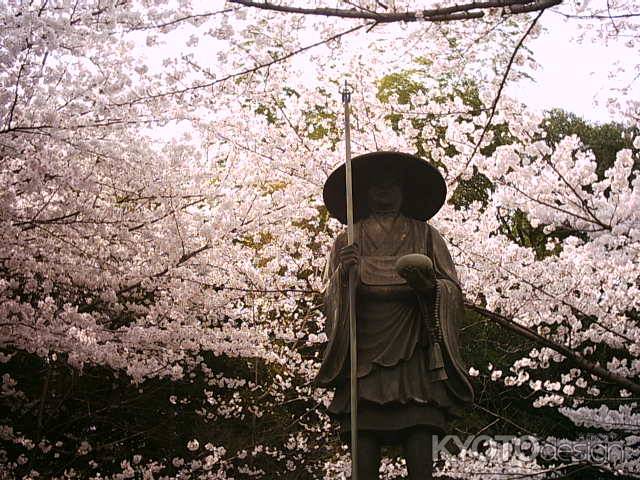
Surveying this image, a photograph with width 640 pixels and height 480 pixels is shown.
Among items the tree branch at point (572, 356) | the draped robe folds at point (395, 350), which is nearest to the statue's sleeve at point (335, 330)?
the draped robe folds at point (395, 350)

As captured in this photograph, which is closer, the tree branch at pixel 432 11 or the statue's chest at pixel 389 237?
the statue's chest at pixel 389 237

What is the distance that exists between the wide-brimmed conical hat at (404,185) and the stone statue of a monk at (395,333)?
12mm

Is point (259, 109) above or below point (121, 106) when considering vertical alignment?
above

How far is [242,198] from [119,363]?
2766 mm

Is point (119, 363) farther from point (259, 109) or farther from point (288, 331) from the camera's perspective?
point (259, 109)

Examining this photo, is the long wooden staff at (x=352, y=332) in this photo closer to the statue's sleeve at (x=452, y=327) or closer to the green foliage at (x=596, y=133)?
the statue's sleeve at (x=452, y=327)

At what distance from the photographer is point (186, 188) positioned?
27.9 feet

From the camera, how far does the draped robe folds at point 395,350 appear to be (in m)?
3.61

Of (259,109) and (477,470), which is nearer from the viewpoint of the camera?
(477,470)

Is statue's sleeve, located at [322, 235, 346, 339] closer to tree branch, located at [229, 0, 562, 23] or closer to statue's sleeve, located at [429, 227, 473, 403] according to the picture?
statue's sleeve, located at [429, 227, 473, 403]

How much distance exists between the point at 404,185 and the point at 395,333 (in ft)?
3.40

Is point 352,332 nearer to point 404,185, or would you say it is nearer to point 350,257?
point 350,257

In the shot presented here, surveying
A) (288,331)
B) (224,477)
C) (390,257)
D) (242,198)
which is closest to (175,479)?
(224,477)

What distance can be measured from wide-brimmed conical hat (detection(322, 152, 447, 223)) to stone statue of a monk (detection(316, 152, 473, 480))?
0.01m
